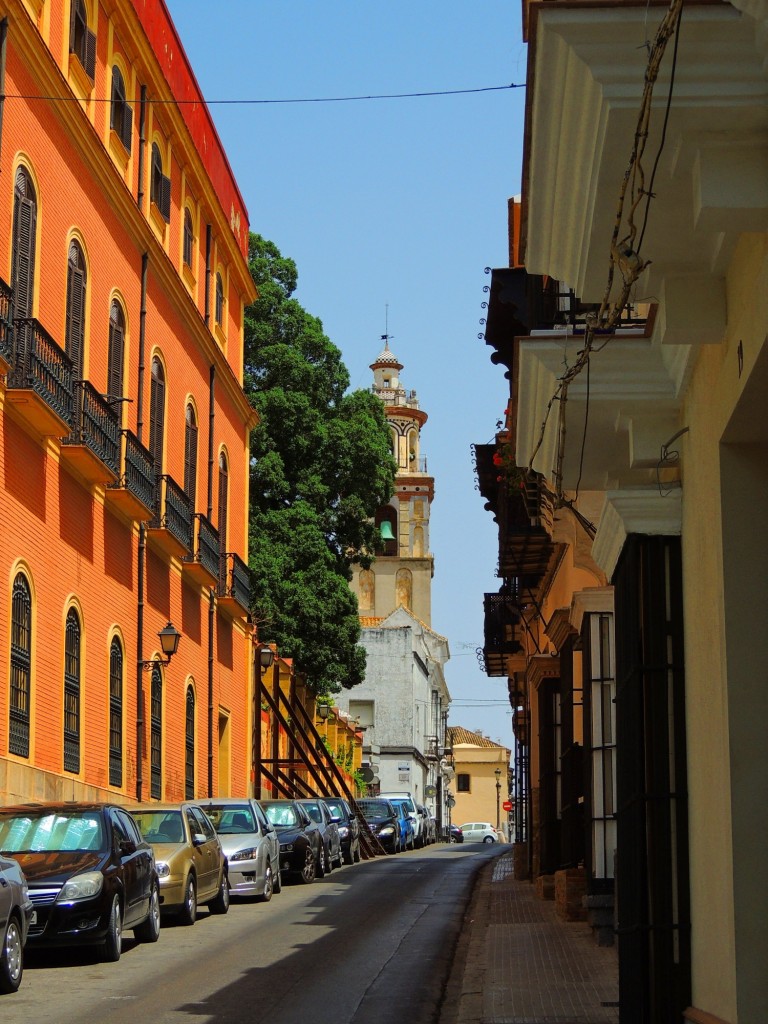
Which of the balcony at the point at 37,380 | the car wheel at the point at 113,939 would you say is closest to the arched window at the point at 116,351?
the balcony at the point at 37,380

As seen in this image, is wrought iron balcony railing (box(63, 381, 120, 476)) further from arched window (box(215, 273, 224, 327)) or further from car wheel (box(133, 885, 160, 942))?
arched window (box(215, 273, 224, 327))

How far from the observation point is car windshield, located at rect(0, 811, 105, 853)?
16484 mm

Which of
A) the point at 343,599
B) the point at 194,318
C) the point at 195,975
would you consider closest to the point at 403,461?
the point at 343,599

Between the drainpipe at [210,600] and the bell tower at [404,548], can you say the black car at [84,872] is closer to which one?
the drainpipe at [210,600]

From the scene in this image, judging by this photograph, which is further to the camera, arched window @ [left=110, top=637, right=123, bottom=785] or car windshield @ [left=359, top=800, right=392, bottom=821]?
car windshield @ [left=359, top=800, right=392, bottom=821]

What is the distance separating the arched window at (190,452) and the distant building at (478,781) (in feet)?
304

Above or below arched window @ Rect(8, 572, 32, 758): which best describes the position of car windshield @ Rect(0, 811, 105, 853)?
below

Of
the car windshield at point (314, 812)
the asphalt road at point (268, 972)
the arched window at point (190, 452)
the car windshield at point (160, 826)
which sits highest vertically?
the arched window at point (190, 452)

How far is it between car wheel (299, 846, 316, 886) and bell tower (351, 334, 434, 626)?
223ft

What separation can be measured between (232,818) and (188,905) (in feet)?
16.1

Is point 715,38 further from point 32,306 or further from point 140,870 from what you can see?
point 32,306

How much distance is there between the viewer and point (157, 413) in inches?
1196

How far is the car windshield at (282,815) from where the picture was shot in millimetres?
29750

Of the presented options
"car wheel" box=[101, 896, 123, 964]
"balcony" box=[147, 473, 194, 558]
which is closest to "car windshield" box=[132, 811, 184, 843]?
"car wheel" box=[101, 896, 123, 964]
